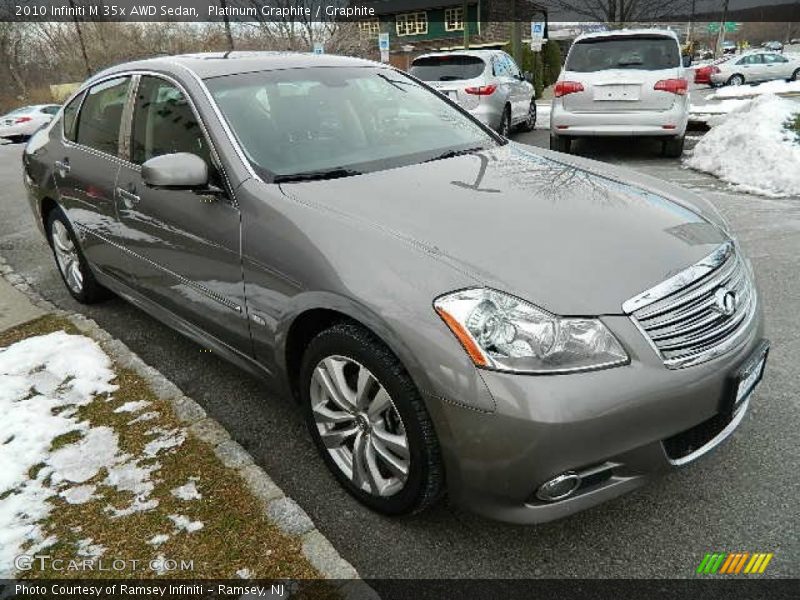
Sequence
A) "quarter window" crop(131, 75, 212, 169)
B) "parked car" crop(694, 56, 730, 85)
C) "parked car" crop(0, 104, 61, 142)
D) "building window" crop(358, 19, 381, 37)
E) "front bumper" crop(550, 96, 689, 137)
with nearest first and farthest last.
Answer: "quarter window" crop(131, 75, 212, 169)
"front bumper" crop(550, 96, 689, 137)
"parked car" crop(0, 104, 61, 142)
"parked car" crop(694, 56, 730, 85)
"building window" crop(358, 19, 381, 37)

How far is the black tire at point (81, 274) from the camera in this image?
4.35 meters

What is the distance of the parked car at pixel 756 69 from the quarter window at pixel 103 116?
29.3m

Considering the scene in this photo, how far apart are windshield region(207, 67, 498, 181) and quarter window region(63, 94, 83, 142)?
1.66 m

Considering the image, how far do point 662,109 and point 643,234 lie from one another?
6.91m

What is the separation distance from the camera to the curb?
2033 mm

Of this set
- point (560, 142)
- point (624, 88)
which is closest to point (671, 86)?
point (624, 88)

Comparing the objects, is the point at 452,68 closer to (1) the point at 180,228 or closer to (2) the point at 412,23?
(1) the point at 180,228

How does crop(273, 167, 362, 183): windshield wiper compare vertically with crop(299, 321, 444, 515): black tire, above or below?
above

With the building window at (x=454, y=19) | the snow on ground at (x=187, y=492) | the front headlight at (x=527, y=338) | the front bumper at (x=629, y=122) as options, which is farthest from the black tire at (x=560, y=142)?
the building window at (x=454, y=19)

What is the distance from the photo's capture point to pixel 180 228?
9.65 feet

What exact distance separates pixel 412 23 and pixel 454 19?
3.74 meters

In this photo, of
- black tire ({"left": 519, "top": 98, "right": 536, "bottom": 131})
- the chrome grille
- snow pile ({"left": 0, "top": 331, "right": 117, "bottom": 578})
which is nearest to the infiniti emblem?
the chrome grille

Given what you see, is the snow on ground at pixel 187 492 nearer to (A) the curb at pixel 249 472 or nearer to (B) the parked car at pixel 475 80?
(A) the curb at pixel 249 472

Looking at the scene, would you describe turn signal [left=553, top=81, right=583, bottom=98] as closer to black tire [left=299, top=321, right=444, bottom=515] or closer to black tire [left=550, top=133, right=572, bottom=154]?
black tire [left=550, top=133, right=572, bottom=154]
